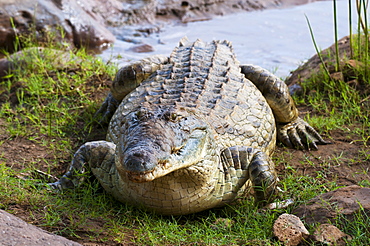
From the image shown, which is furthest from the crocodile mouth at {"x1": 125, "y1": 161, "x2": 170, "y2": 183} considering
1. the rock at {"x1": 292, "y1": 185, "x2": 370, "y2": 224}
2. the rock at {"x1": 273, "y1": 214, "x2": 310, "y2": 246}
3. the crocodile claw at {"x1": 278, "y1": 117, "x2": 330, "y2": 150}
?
the crocodile claw at {"x1": 278, "y1": 117, "x2": 330, "y2": 150}

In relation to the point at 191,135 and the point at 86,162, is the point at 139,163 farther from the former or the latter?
the point at 86,162

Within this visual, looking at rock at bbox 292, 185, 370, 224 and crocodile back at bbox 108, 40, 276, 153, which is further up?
crocodile back at bbox 108, 40, 276, 153

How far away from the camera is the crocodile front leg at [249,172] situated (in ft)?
11.7

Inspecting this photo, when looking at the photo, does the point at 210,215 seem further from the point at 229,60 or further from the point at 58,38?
the point at 58,38

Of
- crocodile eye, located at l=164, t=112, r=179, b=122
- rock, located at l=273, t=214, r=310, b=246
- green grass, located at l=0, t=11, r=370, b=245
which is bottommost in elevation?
green grass, located at l=0, t=11, r=370, b=245

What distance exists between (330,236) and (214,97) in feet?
5.38

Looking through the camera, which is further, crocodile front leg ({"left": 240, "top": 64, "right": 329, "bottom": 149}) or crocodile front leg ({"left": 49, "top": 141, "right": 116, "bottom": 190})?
crocodile front leg ({"left": 240, "top": 64, "right": 329, "bottom": 149})

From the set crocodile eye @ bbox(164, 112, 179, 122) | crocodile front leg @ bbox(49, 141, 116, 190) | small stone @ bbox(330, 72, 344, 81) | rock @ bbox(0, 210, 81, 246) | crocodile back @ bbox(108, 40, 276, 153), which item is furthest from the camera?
small stone @ bbox(330, 72, 344, 81)

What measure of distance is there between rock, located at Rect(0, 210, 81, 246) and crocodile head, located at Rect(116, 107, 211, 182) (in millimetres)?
546

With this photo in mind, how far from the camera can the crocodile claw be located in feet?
16.0

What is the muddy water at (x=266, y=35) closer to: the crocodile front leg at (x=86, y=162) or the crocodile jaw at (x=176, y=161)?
the crocodile front leg at (x=86, y=162)

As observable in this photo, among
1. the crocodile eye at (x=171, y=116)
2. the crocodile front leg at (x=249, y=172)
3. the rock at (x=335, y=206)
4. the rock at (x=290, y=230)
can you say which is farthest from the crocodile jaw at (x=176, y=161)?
the rock at (x=335, y=206)

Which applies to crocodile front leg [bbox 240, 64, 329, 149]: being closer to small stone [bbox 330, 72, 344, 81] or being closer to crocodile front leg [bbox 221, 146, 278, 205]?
small stone [bbox 330, 72, 344, 81]

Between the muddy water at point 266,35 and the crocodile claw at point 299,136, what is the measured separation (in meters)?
2.77
